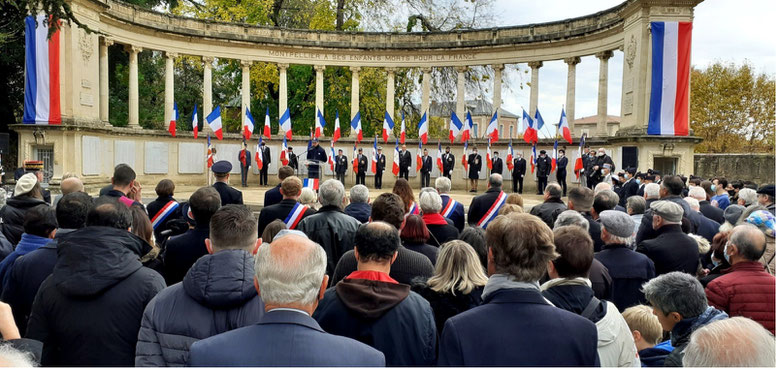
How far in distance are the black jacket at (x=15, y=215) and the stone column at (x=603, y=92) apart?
956 inches

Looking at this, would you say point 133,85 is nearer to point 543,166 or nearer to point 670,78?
point 543,166

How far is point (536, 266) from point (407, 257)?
1.67 meters

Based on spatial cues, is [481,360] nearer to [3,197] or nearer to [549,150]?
[3,197]

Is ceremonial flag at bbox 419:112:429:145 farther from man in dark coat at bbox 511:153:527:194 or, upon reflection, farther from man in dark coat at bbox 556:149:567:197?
man in dark coat at bbox 556:149:567:197

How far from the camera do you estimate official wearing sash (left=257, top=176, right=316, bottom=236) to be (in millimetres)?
6988

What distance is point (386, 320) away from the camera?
130 inches

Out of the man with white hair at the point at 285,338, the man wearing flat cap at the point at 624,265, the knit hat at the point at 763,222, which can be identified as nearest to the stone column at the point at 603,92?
the knit hat at the point at 763,222

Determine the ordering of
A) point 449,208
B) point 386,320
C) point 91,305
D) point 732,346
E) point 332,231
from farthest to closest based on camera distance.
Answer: point 449,208 → point 332,231 → point 91,305 → point 386,320 → point 732,346

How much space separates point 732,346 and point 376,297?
1.84m

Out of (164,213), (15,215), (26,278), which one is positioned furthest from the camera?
(164,213)

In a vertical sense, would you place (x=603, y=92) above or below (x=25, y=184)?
above

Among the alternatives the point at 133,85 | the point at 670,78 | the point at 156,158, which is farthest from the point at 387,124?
the point at 133,85

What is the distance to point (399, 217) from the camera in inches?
206

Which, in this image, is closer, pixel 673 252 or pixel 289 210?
pixel 673 252
